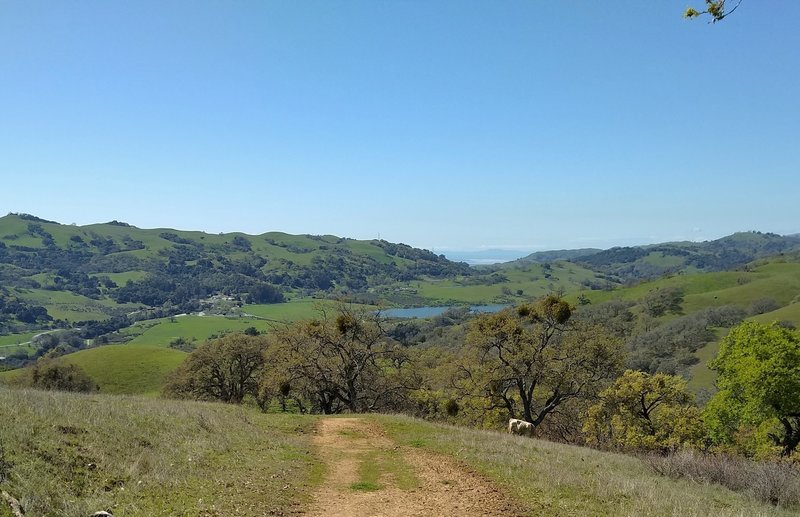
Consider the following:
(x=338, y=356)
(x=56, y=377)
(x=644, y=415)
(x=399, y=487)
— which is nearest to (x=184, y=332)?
(x=56, y=377)

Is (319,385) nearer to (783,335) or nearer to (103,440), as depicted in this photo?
(103,440)

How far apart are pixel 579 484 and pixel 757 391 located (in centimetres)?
2393

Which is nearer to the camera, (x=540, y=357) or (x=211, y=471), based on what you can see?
(x=211, y=471)

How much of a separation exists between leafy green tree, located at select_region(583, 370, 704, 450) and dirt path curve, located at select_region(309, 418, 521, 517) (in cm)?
2355

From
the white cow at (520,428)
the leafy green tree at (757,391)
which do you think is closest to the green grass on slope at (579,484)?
the white cow at (520,428)

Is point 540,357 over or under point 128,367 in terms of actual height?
over

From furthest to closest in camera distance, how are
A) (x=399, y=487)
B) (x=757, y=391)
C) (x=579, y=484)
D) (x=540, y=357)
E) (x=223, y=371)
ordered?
(x=223, y=371)
(x=540, y=357)
(x=757, y=391)
(x=579, y=484)
(x=399, y=487)

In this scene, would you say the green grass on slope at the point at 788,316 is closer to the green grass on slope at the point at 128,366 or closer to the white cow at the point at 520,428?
the white cow at the point at 520,428

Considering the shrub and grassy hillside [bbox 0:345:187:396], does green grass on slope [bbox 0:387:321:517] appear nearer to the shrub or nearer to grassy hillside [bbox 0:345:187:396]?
the shrub

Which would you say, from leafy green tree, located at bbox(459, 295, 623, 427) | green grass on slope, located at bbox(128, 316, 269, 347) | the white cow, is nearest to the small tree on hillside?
leafy green tree, located at bbox(459, 295, 623, 427)

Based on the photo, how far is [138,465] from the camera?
12117 millimetres

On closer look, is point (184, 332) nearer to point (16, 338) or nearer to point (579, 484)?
point (16, 338)

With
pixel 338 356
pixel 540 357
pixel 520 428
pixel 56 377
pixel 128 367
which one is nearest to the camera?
pixel 520 428

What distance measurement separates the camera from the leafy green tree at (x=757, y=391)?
1190 inches
